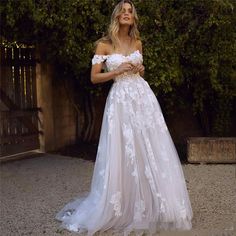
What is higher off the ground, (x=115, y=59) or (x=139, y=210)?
(x=115, y=59)

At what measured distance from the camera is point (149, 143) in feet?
13.8

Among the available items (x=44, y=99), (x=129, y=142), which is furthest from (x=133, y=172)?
(x=44, y=99)

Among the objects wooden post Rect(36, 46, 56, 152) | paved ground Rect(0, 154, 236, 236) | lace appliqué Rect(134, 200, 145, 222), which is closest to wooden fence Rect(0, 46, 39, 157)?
wooden post Rect(36, 46, 56, 152)

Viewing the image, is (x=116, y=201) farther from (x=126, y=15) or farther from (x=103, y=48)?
(x=126, y=15)

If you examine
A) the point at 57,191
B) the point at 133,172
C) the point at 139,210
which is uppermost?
the point at 133,172

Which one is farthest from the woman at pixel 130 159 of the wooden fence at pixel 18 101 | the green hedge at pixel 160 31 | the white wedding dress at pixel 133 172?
the wooden fence at pixel 18 101

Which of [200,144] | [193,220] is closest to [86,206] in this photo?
[193,220]

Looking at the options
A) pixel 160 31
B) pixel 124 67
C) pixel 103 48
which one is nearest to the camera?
pixel 124 67

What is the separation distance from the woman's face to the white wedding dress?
0.93 ft

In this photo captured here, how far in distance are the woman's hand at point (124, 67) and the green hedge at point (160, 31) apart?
2621 mm

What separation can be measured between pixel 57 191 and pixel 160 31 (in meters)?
2.75

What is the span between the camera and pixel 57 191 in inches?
229

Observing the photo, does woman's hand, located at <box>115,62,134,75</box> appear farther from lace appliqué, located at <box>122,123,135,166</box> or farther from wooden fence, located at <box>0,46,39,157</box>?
wooden fence, located at <box>0,46,39,157</box>

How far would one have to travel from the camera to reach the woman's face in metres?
4.18
